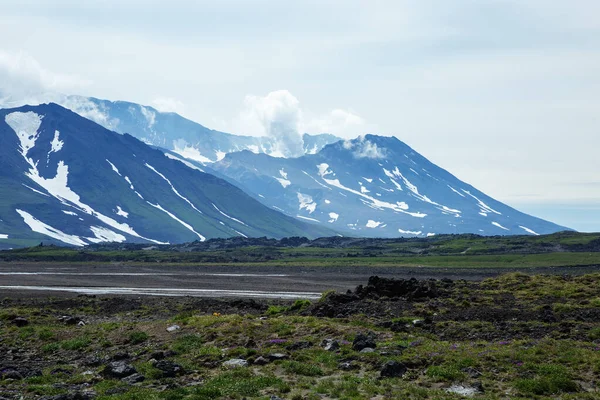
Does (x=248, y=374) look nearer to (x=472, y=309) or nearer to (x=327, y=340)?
(x=327, y=340)

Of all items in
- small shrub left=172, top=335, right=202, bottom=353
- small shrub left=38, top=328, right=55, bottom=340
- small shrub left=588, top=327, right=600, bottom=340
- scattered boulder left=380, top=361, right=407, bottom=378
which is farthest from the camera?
small shrub left=38, top=328, right=55, bottom=340

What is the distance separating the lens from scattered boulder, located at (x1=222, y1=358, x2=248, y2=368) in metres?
26.9

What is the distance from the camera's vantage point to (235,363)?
27.3 metres

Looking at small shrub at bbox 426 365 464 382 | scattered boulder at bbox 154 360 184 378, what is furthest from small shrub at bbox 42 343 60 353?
small shrub at bbox 426 365 464 382

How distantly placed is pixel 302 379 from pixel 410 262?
145 meters

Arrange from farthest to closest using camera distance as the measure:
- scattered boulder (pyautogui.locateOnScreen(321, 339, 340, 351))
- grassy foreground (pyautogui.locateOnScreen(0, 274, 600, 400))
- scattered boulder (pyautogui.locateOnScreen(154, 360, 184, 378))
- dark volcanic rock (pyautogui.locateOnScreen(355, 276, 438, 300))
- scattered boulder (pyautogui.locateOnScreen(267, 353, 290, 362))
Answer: dark volcanic rock (pyautogui.locateOnScreen(355, 276, 438, 300)) < scattered boulder (pyautogui.locateOnScreen(321, 339, 340, 351)) < scattered boulder (pyautogui.locateOnScreen(267, 353, 290, 362)) < scattered boulder (pyautogui.locateOnScreen(154, 360, 184, 378)) < grassy foreground (pyautogui.locateOnScreen(0, 274, 600, 400))

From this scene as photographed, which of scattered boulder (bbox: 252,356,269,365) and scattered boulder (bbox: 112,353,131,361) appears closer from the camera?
scattered boulder (bbox: 252,356,269,365)

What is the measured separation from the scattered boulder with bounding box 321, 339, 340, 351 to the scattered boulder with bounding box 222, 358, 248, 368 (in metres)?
4.22

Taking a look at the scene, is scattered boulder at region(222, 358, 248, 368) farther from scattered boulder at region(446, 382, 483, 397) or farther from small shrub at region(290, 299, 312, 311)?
small shrub at region(290, 299, 312, 311)

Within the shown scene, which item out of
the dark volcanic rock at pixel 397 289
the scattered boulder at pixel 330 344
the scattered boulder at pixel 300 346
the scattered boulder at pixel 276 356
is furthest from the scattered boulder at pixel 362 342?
the dark volcanic rock at pixel 397 289

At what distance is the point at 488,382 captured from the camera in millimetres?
23109

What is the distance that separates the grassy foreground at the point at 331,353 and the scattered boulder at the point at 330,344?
0.28 meters

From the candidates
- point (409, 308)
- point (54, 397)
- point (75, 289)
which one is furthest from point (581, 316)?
point (75, 289)

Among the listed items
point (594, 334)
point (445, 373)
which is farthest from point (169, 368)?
point (594, 334)
